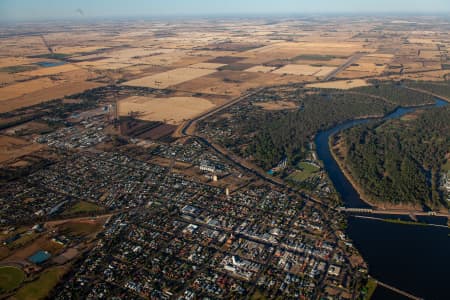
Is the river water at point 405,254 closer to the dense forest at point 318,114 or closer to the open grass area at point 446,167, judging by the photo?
the open grass area at point 446,167

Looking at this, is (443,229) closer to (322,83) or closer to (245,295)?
(245,295)

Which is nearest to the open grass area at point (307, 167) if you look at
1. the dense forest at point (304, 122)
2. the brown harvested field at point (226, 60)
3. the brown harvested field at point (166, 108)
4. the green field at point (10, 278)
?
the dense forest at point (304, 122)

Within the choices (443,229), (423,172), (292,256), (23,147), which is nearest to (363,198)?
(443,229)

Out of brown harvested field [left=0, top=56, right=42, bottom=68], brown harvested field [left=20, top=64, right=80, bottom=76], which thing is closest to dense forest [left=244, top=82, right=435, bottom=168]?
brown harvested field [left=20, top=64, right=80, bottom=76]

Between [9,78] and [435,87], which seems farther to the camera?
[9,78]

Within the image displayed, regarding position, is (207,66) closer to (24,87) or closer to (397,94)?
(24,87)

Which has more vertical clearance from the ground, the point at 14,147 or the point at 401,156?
the point at 401,156

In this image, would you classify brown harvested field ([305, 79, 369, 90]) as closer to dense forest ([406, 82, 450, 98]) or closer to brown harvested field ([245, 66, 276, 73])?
dense forest ([406, 82, 450, 98])

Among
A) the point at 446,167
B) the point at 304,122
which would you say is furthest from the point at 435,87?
the point at 446,167
